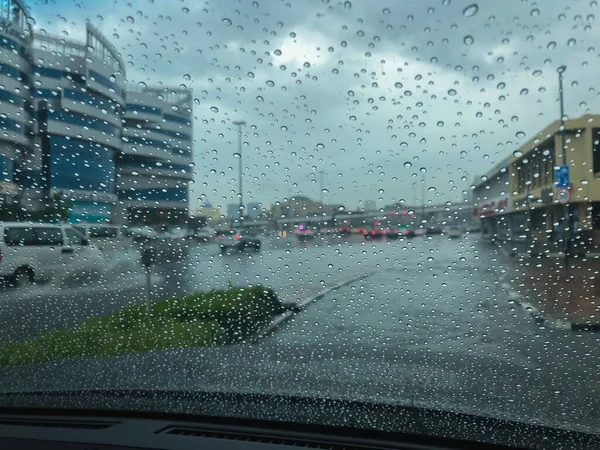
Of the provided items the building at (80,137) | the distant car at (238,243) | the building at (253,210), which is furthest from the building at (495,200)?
the building at (80,137)

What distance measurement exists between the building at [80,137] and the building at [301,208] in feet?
3.41

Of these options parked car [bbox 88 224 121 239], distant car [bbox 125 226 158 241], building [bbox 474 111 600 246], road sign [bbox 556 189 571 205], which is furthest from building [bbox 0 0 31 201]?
road sign [bbox 556 189 571 205]

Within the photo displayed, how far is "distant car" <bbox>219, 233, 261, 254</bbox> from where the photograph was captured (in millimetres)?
7586

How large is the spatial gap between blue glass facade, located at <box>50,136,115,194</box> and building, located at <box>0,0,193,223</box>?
12 mm

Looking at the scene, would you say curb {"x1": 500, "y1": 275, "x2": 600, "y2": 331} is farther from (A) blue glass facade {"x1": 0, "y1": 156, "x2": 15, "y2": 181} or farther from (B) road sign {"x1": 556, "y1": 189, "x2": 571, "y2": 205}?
(A) blue glass facade {"x1": 0, "y1": 156, "x2": 15, "y2": 181}

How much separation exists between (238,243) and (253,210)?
4.81 ft

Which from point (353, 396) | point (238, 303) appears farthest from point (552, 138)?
point (238, 303)

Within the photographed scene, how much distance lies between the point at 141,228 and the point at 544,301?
4.85 metres

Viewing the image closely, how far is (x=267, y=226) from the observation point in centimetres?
697

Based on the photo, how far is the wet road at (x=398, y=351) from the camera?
3.35 metres

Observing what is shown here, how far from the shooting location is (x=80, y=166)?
6805mm

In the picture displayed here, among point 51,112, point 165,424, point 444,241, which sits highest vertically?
point 51,112

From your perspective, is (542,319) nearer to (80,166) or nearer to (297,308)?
(297,308)

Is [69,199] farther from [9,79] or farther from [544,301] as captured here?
[544,301]
